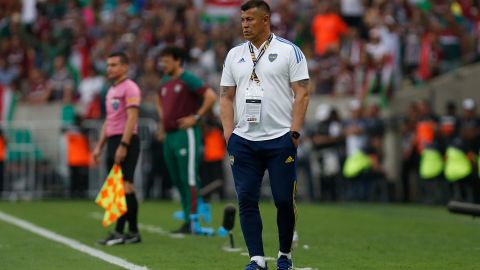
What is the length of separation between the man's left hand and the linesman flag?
1.35 meters

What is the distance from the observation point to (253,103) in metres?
9.10

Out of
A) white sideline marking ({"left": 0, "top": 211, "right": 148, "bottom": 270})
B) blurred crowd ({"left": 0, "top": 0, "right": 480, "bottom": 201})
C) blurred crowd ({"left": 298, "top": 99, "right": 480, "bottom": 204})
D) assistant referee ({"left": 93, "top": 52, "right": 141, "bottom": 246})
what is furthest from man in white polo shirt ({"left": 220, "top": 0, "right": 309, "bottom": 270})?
blurred crowd ({"left": 0, "top": 0, "right": 480, "bottom": 201})

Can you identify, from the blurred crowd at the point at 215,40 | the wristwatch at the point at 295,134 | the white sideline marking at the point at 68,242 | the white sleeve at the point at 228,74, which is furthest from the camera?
the blurred crowd at the point at 215,40

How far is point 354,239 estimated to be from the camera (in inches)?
526

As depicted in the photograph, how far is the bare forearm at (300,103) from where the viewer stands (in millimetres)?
9094

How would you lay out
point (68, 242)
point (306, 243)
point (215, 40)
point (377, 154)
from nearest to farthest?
point (306, 243) < point (68, 242) < point (377, 154) < point (215, 40)

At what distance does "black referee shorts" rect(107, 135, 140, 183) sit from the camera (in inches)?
501

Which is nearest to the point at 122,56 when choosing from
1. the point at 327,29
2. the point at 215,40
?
the point at 215,40

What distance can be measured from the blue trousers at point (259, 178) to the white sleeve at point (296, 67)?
484 millimetres

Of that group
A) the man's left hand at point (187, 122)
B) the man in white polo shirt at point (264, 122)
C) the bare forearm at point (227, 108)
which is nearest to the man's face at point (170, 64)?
the man's left hand at point (187, 122)

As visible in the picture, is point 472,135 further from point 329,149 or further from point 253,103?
point 253,103

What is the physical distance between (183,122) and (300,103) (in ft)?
15.7

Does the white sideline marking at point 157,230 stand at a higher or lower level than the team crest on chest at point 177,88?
lower

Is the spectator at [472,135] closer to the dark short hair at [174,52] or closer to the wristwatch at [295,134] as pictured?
the dark short hair at [174,52]
